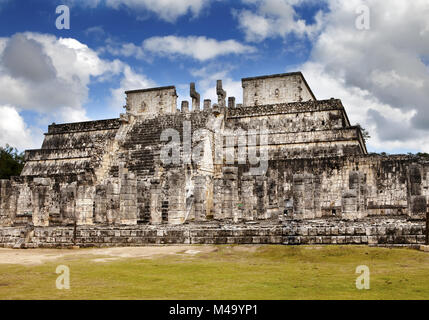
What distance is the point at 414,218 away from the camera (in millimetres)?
12547

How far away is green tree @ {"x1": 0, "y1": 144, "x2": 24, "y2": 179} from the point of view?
1307 inches

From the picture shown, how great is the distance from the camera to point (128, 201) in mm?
15562

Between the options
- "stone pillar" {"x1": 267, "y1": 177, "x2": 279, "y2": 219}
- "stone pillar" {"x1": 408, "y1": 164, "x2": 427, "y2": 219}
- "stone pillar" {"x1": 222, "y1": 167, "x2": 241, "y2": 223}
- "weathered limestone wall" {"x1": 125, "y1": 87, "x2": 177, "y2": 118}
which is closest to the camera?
"stone pillar" {"x1": 408, "y1": 164, "x2": 427, "y2": 219}

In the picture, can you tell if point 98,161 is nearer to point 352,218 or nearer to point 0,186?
point 0,186

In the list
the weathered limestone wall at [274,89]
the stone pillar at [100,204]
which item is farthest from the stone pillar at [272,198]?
the weathered limestone wall at [274,89]

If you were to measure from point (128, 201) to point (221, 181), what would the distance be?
10.0 feet

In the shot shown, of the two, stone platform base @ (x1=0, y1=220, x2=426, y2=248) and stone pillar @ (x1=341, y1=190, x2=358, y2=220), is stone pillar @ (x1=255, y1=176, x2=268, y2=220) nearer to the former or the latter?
stone platform base @ (x1=0, y1=220, x2=426, y2=248)

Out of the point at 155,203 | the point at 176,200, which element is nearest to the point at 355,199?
the point at 176,200

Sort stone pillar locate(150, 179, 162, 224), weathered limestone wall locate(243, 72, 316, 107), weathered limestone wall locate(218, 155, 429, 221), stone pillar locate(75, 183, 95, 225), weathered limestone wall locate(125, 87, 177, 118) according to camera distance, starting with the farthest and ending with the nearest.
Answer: weathered limestone wall locate(125, 87, 177, 118) < weathered limestone wall locate(243, 72, 316, 107) < stone pillar locate(75, 183, 95, 225) < stone pillar locate(150, 179, 162, 224) < weathered limestone wall locate(218, 155, 429, 221)

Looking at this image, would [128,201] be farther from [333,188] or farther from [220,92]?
[220,92]

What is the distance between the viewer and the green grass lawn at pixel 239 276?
20.3ft

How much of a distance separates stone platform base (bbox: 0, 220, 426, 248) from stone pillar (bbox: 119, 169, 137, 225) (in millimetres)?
1498

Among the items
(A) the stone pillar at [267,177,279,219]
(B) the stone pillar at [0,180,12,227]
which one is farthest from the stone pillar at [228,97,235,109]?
(B) the stone pillar at [0,180,12,227]
